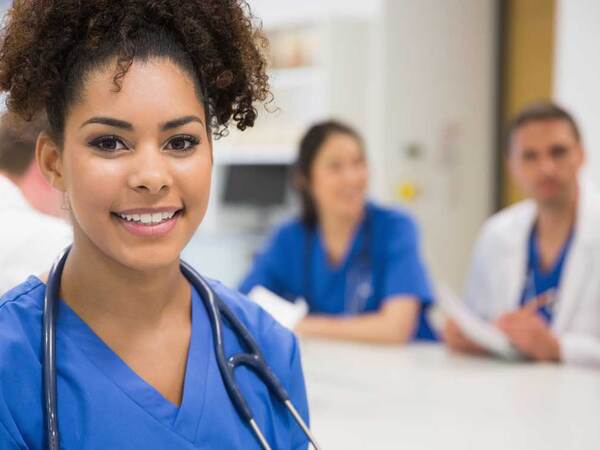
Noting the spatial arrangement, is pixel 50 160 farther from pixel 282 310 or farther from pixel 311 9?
pixel 311 9

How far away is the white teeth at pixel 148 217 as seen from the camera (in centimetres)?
85

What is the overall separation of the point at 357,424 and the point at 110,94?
32.0 inches

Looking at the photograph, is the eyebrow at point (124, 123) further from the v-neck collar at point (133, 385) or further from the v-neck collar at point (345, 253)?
the v-neck collar at point (345, 253)

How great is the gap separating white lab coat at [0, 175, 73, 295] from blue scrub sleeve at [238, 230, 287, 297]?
117 cm

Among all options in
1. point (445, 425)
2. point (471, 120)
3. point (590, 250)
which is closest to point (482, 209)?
point (471, 120)

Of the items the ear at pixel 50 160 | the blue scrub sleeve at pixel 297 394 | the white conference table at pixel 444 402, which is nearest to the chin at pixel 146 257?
the ear at pixel 50 160

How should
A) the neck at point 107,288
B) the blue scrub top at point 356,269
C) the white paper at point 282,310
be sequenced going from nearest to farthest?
the neck at point 107,288
the white paper at point 282,310
the blue scrub top at point 356,269

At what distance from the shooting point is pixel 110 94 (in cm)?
84

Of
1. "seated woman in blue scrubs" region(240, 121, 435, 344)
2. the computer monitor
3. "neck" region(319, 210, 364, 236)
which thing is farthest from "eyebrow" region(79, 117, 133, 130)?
the computer monitor

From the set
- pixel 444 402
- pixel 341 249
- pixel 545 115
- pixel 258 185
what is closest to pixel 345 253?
pixel 341 249

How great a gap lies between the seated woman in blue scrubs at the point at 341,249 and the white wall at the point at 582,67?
0.97 m

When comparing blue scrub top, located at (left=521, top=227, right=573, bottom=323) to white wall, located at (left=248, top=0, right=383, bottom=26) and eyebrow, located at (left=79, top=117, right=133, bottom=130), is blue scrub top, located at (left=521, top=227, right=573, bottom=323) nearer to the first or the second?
A: eyebrow, located at (left=79, top=117, right=133, bottom=130)

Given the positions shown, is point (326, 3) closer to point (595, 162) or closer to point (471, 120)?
point (471, 120)

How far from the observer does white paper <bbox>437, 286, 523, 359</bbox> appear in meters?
1.90
